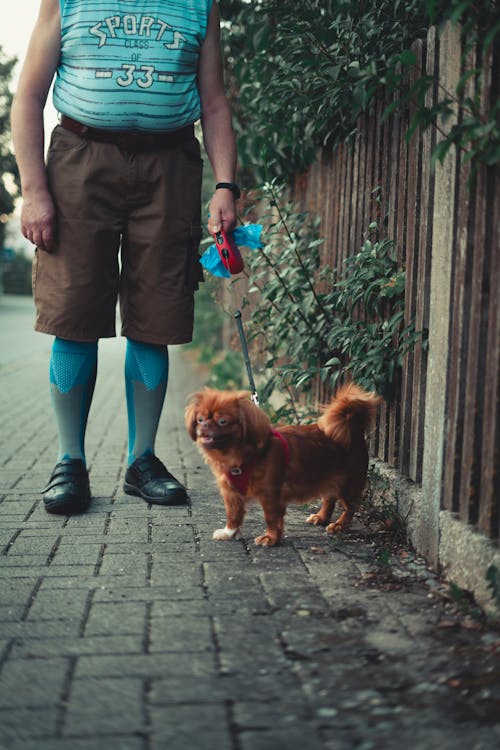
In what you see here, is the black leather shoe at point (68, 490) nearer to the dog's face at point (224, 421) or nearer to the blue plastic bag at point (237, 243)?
the dog's face at point (224, 421)

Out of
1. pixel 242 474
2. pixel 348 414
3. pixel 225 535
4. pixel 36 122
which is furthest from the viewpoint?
pixel 36 122

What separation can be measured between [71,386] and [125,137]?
1.13m

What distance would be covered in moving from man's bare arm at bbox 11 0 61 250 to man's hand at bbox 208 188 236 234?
696 mm

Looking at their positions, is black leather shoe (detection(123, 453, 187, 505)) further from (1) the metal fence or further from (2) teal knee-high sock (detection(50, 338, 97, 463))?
(1) the metal fence

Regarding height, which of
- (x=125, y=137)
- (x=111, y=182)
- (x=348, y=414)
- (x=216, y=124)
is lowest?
(x=348, y=414)

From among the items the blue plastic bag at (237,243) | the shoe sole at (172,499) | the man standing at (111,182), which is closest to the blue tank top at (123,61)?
the man standing at (111,182)

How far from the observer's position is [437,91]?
2998 mm

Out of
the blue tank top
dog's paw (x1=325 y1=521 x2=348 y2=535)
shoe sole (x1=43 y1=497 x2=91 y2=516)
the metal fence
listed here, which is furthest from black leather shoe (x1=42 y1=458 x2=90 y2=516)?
the blue tank top

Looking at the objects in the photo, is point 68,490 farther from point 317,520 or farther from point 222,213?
point 222,213

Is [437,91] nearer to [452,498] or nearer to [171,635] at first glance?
[452,498]

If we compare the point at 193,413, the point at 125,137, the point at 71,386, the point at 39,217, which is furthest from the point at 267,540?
the point at 125,137

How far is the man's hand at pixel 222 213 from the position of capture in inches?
150

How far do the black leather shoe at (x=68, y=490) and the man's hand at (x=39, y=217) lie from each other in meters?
0.99

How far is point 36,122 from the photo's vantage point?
3.79 m
